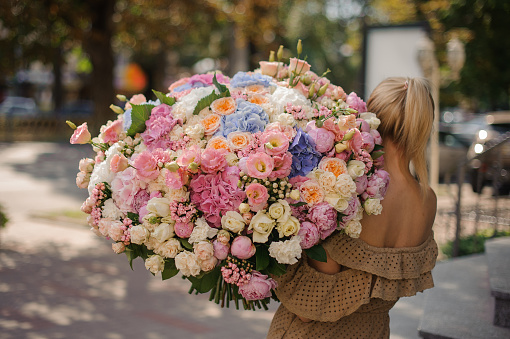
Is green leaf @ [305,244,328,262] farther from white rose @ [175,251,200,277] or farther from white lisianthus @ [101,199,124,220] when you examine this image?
white lisianthus @ [101,199,124,220]

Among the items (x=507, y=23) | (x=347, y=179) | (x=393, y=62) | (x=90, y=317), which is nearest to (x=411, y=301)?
(x=90, y=317)

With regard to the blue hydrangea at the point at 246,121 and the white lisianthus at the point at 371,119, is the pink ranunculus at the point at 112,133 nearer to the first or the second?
the blue hydrangea at the point at 246,121

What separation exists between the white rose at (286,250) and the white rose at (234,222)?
6.0 inches

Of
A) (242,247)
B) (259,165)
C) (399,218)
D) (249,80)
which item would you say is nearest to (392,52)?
(249,80)

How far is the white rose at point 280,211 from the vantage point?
2.07 meters

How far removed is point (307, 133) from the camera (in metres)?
2.25

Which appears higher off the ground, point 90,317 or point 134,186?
point 134,186

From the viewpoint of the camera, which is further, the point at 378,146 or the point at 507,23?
the point at 507,23

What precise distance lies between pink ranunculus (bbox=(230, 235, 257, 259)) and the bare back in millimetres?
551

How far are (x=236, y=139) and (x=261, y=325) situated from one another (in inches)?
132

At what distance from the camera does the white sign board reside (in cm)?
840

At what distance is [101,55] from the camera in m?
10.9

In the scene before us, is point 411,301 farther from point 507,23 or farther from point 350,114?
point 507,23

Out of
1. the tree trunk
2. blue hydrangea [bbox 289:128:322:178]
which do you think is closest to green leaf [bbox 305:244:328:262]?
blue hydrangea [bbox 289:128:322:178]
